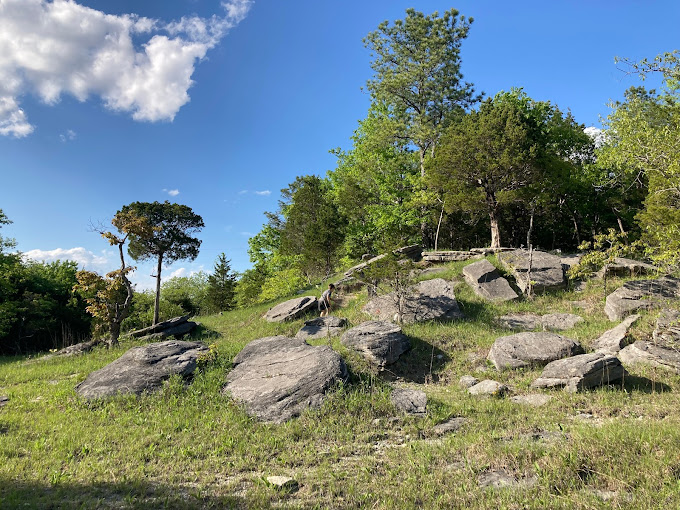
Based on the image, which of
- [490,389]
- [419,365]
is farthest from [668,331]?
[419,365]

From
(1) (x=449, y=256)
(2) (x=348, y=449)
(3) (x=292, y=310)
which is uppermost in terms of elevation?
(1) (x=449, y=256)

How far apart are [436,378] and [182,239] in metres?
23.3

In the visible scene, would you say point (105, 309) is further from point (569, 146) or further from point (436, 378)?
point (569, 146)

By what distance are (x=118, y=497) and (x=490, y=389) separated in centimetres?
757

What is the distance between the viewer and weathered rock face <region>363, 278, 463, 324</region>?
1507 cm

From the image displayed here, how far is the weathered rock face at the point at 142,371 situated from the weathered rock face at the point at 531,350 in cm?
858

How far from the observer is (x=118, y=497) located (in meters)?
4.63

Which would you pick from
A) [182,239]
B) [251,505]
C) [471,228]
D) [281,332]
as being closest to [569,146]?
[471,228]

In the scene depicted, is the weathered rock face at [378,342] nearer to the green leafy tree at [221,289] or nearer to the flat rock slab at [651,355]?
the flat rock slab at [651,355]

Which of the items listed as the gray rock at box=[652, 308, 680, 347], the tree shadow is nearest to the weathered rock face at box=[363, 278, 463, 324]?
the tree shadow

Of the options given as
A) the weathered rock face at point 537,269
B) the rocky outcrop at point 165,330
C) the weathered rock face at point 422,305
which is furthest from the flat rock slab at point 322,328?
the weathered rock face at point 537,269

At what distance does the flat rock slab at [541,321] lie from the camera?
44.9 ft

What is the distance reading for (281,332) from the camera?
17.2m

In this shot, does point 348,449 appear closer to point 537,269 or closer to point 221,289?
point 537,269
